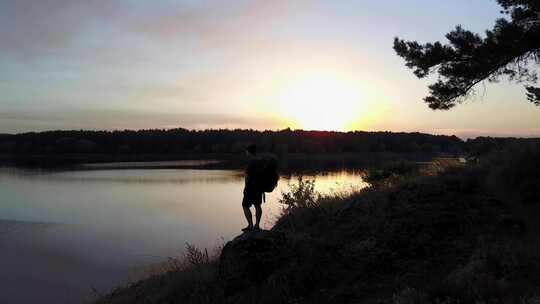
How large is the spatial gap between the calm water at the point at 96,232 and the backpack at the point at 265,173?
9674 mm

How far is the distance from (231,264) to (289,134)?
131273 millimetres

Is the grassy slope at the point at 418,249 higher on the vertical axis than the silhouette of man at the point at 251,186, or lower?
lower

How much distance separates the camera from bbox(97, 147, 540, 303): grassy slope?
611 cm

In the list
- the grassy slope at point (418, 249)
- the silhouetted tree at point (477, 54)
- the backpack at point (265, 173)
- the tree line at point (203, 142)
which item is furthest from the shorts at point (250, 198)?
the tree line at point (203, 142)

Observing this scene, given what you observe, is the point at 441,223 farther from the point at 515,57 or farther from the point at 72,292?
the point at 72,292

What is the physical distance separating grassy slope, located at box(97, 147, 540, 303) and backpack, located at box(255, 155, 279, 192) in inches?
45.7

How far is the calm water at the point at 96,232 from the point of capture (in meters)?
17.5

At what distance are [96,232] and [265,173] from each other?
63.3ft

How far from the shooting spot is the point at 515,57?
1098 cm

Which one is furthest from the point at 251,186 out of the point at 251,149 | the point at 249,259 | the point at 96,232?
the point at 96,232

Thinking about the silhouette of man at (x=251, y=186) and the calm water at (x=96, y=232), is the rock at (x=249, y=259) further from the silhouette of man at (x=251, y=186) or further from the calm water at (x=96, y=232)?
the calm water at (x=96, y=232)

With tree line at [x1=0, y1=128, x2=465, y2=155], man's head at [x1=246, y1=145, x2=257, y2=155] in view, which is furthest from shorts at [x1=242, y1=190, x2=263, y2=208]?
tree line at [x1=0, y1=128, x2=465, y2=155]

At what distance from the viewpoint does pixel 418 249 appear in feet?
25.6

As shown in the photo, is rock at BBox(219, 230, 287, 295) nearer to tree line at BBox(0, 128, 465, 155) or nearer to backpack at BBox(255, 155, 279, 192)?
backpack at BBox(255, 155, 279, 192)
